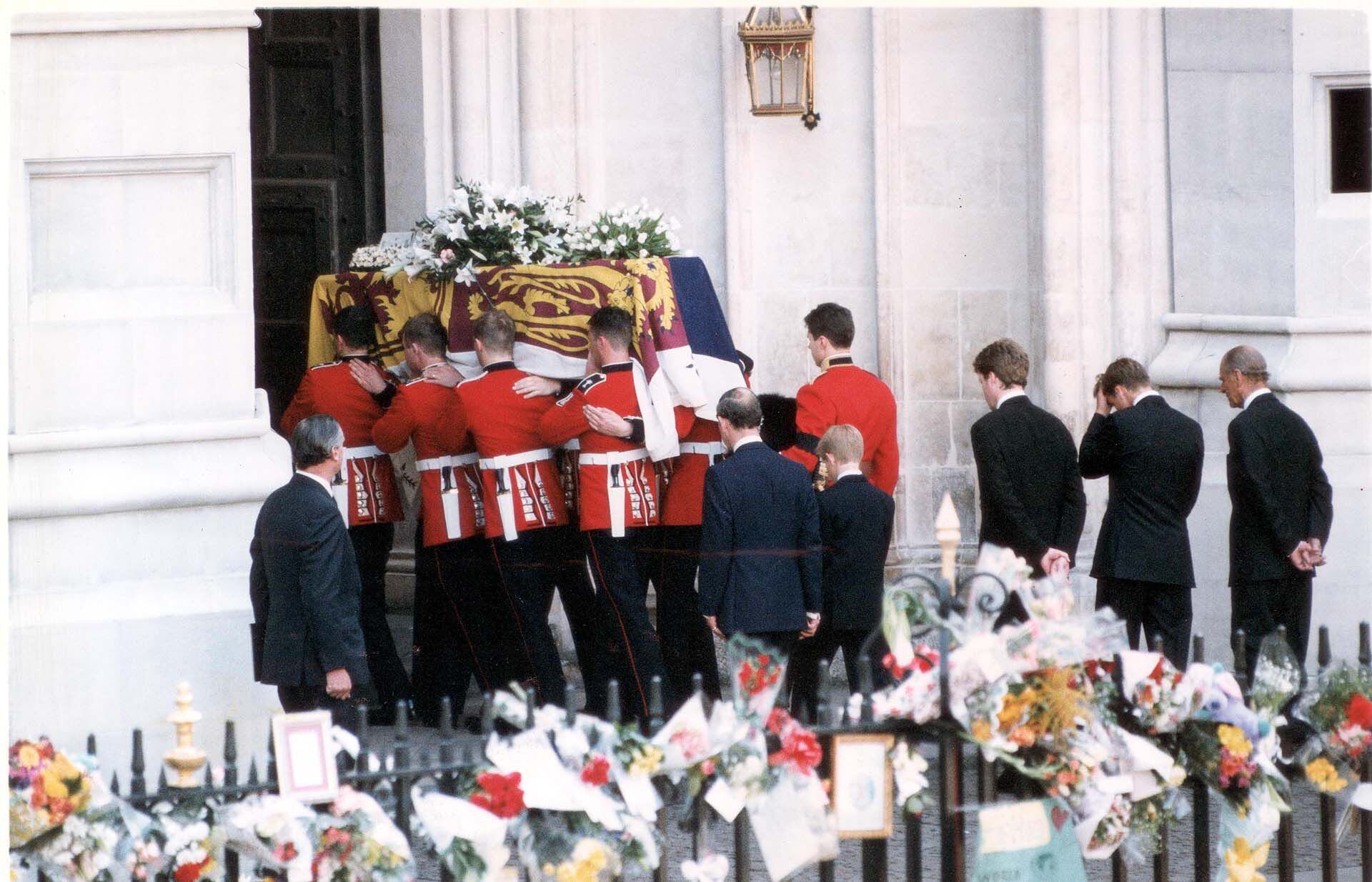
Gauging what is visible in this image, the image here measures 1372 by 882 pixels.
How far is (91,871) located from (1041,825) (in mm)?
2170

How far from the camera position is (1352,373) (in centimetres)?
869

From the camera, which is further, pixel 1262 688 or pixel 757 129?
pixel 757 129

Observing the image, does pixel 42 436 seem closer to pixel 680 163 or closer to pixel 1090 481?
pixel 680 163

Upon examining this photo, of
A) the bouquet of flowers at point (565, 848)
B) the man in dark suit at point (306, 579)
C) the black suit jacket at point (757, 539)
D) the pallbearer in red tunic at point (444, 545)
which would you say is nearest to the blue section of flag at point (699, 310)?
the pallbearer in red tunic at point (444, 545)

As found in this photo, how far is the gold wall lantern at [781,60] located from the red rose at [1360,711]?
507cm

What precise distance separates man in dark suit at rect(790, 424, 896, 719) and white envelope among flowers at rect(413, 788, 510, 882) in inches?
118

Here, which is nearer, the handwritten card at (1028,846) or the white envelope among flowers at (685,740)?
the white envelope among flowers at (685,740)

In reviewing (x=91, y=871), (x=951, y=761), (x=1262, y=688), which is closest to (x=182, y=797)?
(x=91, y=871)

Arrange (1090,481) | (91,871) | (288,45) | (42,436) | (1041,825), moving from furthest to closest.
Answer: (288,45) → (1090,481) → (42,436) → (1041,825) → (91,871)

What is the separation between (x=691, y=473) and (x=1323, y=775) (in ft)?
12.0

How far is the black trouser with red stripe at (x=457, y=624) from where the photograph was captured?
324 inches

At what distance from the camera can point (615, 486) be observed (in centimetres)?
790

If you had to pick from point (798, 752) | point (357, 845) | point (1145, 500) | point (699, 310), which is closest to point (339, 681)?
point (357, 845)

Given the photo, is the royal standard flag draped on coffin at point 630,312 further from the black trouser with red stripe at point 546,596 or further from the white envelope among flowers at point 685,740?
the white envelope among flowers at point 685,740
